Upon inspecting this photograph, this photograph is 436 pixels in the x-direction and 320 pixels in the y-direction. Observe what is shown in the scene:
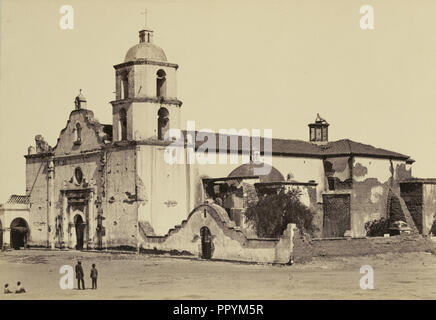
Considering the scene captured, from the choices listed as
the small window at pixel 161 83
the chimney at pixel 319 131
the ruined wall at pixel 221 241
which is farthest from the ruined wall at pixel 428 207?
the small window at pixel 161 83

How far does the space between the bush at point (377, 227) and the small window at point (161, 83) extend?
13140 mm

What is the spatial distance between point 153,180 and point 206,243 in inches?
208

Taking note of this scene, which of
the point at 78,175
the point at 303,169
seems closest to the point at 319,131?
the point at 303,169

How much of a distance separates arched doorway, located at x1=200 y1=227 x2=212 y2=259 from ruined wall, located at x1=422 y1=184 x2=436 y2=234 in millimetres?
14554

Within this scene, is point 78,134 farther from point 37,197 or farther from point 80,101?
point 37,197

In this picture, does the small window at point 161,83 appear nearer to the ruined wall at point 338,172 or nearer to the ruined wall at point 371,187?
the ruined wall at point 338,172

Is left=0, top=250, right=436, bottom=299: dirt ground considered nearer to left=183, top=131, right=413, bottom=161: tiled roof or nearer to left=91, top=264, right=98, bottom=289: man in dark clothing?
left=91, top=264, right=98, bottom=289: man in dark clothing

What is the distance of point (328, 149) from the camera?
48.5 meters

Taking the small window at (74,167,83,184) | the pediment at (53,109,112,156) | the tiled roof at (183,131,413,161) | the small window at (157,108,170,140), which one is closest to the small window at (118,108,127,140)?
the pediment at (53,109,112,156)

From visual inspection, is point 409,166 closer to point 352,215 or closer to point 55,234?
point 352,215

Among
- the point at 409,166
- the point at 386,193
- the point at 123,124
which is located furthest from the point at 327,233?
the point at 123,124

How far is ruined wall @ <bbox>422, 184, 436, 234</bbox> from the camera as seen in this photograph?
45406 mm

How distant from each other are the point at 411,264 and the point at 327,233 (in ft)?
28.4

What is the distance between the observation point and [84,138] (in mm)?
43938
